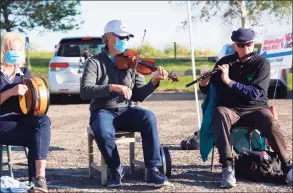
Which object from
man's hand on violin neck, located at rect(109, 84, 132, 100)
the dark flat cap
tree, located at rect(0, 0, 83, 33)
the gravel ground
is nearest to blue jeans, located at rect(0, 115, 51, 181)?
the gravel ground

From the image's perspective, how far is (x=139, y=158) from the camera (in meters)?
7.80

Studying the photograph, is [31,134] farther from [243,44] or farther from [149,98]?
[149,98]

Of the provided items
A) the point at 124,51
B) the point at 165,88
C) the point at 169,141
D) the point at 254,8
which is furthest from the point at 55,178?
the point at 254,8

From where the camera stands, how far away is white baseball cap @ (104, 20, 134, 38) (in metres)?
6.35

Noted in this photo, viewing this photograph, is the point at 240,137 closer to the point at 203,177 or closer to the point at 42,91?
the point at 203,177

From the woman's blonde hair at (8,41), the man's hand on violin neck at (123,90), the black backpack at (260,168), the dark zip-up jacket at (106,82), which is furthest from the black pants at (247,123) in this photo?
the woman's blonde hair at (8,41)

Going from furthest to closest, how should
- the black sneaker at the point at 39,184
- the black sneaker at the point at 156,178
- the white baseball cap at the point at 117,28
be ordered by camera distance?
the white baseball cap at the point at 117,28
the black sneaker at the point at 156,178
the black sneaker at the point at 39,184

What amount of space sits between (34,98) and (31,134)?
345 millimetres

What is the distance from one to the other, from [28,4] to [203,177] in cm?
2189

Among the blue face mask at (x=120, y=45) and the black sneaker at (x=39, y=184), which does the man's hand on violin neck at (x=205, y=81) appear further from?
the black sneaker at (x=39, y=184)

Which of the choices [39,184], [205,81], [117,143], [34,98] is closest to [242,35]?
[205,81]

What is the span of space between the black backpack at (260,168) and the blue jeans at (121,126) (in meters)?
0.83

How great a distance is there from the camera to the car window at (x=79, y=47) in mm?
14250

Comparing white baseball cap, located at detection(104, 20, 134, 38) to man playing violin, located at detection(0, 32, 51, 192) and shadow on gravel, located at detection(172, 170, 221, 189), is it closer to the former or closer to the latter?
man playing violin, located at detection(0, 32, 51, 192)
